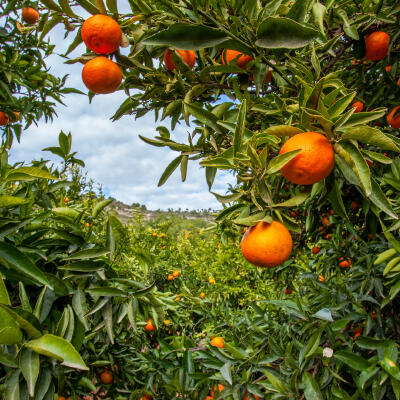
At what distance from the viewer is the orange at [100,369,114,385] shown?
5.15ft

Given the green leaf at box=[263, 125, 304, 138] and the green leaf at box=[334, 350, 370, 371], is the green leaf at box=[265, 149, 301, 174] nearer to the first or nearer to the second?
the green leaf at box=[263, 125, 304, 138]

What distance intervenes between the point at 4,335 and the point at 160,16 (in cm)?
90

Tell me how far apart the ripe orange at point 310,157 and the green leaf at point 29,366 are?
2.26 ft

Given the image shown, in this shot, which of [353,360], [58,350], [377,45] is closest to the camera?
[58,350]

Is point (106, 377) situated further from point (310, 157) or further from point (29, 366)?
point (310, 157)

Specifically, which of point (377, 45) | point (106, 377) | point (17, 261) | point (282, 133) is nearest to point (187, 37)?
point (282, 133)

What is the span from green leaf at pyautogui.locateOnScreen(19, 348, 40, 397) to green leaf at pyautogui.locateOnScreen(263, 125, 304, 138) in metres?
0.74

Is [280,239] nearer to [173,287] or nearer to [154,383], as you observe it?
[154,383]

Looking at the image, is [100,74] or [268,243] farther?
[100,74]

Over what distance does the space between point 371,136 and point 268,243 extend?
0.33 metres

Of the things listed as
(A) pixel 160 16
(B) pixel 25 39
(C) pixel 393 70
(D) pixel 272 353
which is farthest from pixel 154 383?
(B) pixel 25 39

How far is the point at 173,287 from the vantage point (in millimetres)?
3939

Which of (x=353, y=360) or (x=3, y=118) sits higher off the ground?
(x=3, y=118)

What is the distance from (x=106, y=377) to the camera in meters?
1.58
